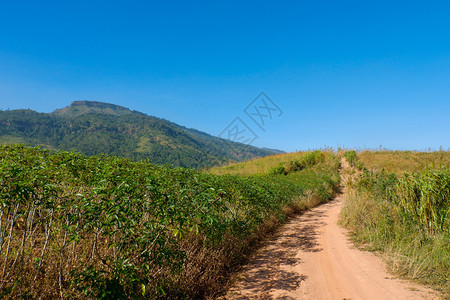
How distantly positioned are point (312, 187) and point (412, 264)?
32.9 ft

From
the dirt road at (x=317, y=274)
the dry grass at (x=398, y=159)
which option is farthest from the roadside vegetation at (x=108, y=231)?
the dry grass at (x=398, y=159)

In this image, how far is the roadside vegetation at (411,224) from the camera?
4.45 m

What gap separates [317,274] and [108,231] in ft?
13.5

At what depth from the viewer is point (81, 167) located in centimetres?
343

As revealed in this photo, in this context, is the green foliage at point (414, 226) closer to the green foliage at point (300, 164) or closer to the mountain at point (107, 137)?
the green foliage at point (300, 164)

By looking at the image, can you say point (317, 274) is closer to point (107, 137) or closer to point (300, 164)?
point (300, 164)

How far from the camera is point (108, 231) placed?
103 inches

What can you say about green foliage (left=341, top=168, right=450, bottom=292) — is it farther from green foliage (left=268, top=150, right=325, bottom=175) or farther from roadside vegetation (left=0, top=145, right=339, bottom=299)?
green foliage (left=268, top=150, right=325, bottom=175)

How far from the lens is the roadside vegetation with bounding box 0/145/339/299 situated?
8.16 feet

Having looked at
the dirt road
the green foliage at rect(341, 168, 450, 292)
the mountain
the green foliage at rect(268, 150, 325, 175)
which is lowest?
the dirt road

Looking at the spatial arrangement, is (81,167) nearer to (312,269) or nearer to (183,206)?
(183,206)

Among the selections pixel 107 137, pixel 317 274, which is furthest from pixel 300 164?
pixel 107 137

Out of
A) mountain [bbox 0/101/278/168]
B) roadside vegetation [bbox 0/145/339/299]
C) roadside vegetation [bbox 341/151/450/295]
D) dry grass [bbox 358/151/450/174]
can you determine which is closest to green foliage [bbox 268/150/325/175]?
dry grass [bbox 358/151/450/174]

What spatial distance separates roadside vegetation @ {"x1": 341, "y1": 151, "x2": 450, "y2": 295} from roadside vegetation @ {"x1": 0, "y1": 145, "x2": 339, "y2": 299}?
3344 millimetres
